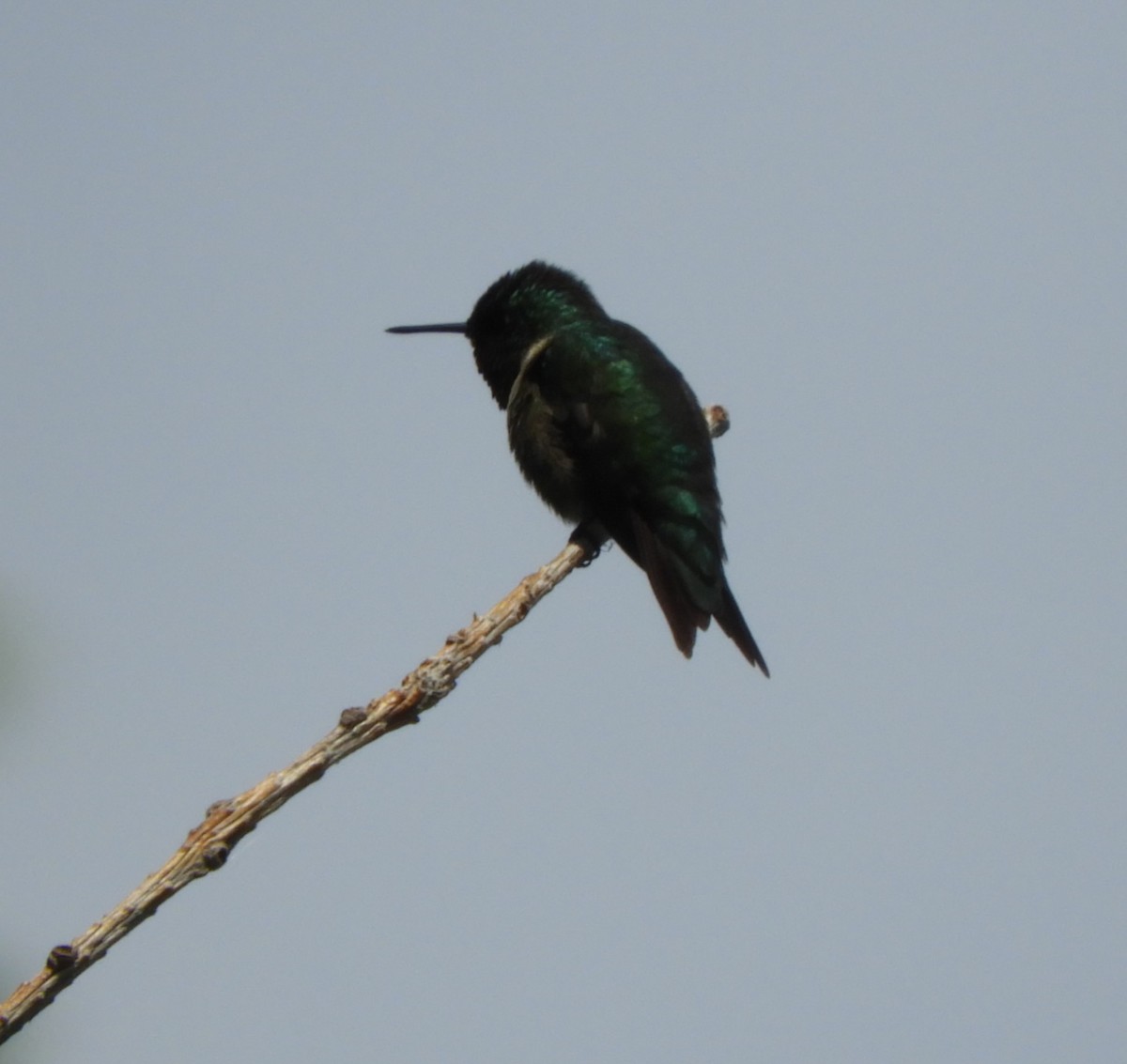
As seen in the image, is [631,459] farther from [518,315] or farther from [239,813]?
[239,813]

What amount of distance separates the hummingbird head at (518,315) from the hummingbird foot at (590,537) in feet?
3.46

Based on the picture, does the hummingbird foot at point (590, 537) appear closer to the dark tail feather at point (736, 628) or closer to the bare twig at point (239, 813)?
the dark tail feather at point (736, 628)

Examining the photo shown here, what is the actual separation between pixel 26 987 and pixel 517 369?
5024 millimetres

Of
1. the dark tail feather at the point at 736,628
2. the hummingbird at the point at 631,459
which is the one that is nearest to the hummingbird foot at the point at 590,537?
the hummingbird at the point at 631,459

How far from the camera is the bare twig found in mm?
2592

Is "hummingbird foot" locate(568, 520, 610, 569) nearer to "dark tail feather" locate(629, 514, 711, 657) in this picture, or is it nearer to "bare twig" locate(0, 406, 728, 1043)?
"dark tail feather" locate(629, 514, 711, 657)

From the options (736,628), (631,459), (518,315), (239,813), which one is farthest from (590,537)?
(239,813)

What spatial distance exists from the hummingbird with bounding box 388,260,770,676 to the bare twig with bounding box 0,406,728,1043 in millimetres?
2647

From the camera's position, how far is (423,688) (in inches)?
131

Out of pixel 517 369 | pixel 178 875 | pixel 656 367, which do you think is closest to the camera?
pixel 178 875

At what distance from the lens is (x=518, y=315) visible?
743cm

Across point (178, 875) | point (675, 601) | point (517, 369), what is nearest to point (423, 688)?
point (178, 875)

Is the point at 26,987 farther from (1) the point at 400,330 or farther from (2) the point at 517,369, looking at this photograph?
(1) the point at 400,330

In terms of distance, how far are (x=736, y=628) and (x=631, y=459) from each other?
0.83 metres
